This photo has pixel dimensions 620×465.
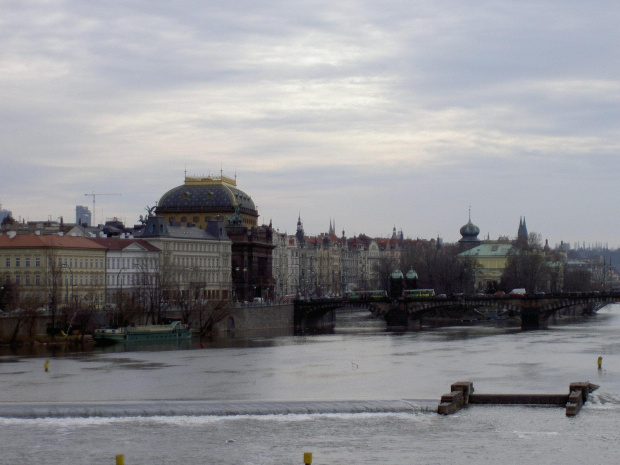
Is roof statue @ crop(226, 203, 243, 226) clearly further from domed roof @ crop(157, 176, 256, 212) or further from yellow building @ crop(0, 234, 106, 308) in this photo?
yellow building @ crop(0, 234, 106, 308)

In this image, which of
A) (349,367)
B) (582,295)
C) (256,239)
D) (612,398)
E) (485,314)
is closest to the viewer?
(612,398)

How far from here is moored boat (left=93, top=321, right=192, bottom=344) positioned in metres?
112

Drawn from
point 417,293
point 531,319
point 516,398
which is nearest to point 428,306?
point 531,319

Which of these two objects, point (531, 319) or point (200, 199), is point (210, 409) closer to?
point (531, 319)

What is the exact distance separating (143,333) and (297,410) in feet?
197

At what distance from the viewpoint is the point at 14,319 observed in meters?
109

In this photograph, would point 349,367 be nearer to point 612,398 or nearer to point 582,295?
point 612,398

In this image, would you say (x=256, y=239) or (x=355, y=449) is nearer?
(x=355, y=449)

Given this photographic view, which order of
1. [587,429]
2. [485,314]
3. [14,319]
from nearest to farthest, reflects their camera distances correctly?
[587,429]
[14,319]
[485,314]

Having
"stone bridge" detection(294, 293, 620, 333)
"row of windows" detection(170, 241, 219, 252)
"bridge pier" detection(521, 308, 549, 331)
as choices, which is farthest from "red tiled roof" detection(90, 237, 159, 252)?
"bridge pier" detection(521, 308, 549, 331)

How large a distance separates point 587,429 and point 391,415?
8394 mm

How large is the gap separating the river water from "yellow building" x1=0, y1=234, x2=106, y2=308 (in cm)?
3687

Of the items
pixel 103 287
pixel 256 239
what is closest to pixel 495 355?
pixel 103 287

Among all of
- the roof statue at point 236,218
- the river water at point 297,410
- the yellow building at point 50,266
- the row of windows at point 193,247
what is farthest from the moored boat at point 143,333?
the roof statue at point 236,218
